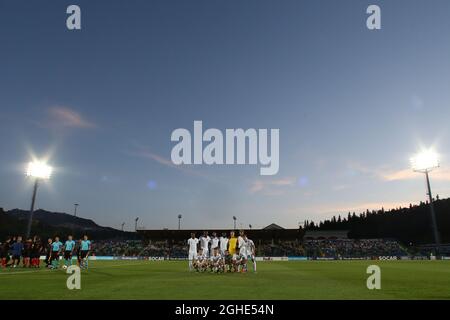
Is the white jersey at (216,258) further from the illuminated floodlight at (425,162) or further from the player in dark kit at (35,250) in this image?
the illuminated floodlight at (425,162)

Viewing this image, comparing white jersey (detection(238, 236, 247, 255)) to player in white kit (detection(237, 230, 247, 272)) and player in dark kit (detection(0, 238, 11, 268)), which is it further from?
player in dark kit (detection(0, 238, 11, 268))

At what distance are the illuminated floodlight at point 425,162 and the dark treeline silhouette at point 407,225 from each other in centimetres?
7758

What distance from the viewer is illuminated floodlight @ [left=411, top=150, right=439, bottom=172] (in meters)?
63.8

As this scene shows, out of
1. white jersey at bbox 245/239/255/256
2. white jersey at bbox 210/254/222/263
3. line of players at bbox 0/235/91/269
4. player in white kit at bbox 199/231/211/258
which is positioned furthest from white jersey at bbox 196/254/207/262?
line of players at bbox 0/235/91/269

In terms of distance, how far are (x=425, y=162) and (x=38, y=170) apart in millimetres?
62105

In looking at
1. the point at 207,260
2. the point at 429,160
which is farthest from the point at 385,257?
the point at 207,260

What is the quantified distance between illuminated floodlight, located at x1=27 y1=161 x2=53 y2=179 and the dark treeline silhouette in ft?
416

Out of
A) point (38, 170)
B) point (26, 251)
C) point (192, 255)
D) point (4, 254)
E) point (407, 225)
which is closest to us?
point (192, 255)

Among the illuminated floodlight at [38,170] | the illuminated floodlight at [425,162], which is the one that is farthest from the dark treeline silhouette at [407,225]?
the illuminated floodlight at [38,170]

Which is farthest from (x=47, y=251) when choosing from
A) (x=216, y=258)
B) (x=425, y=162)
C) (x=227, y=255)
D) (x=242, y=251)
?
(x=425, y=162)

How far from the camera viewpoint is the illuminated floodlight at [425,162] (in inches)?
2514

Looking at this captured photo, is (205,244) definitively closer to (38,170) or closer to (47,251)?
(47,251)

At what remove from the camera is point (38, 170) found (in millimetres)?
52531

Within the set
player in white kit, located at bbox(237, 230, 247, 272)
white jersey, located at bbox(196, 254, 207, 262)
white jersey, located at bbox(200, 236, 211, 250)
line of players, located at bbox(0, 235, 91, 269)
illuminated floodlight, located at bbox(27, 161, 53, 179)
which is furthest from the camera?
illuminated floodlight, located at bbox(27, 161, 53, 179)
